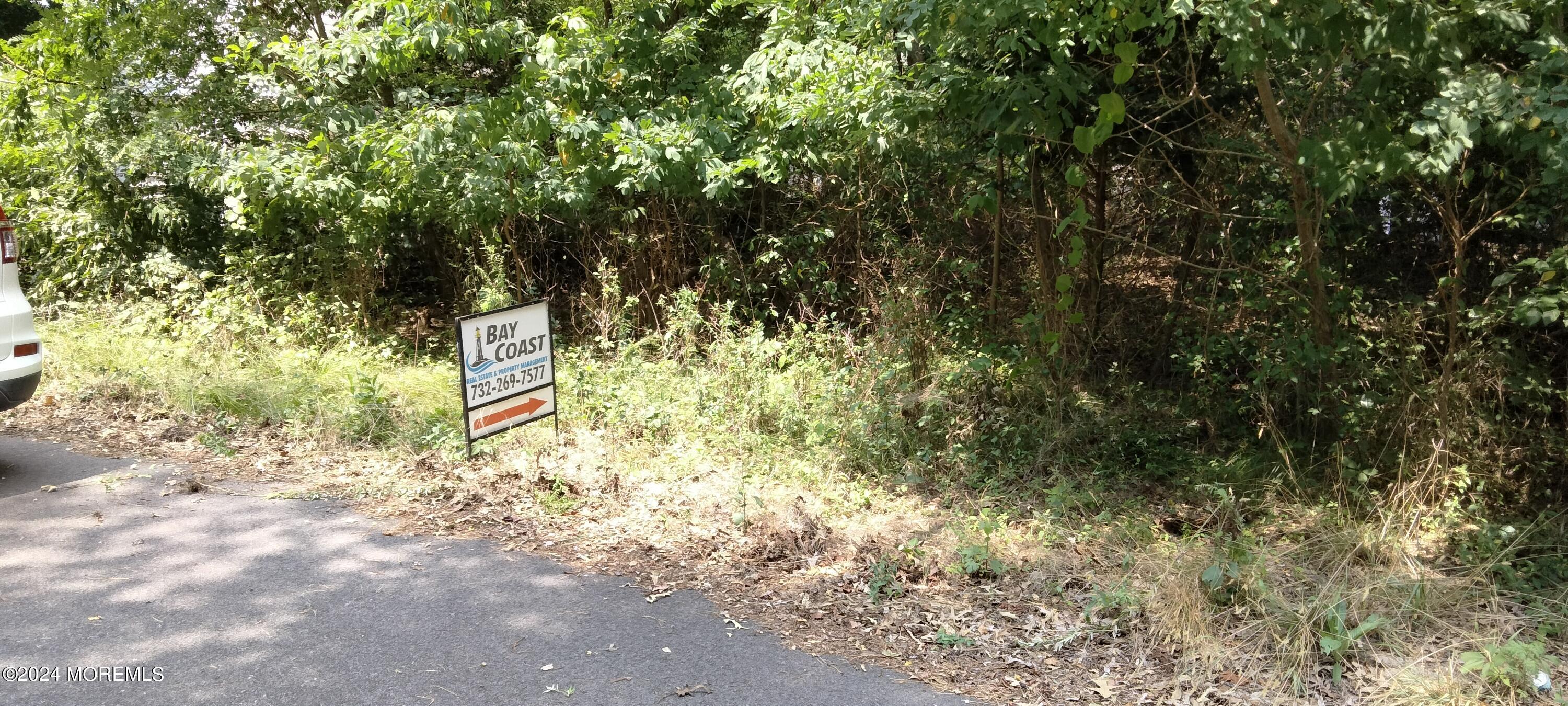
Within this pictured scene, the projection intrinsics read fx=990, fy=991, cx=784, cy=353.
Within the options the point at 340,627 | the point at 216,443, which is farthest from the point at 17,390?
the point at 340,627

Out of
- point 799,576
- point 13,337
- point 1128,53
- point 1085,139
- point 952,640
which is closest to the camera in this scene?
point 952,640

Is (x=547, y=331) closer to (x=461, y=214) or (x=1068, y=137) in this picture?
(x=461, y=214)

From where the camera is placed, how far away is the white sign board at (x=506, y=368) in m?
5.68

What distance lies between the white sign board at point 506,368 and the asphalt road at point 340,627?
0.90m

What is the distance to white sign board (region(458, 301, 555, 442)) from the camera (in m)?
5.68

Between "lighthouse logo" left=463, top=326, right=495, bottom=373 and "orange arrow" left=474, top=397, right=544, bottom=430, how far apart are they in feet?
0.94

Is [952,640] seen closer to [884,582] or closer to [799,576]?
[884,582]

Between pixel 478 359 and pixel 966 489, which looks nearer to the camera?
pixel 478 359

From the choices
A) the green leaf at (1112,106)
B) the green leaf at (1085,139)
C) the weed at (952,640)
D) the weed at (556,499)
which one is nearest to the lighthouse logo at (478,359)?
the weed at (556,499)

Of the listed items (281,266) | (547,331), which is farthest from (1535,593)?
(281,266)

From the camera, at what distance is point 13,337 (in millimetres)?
5707

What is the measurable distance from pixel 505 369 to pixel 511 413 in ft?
0.92

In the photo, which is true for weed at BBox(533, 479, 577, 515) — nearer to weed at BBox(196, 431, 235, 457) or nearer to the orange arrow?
the orange arrow

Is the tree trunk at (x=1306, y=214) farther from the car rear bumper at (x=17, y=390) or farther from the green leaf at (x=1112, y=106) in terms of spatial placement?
the car rear bumper at (x=17, y=390)
